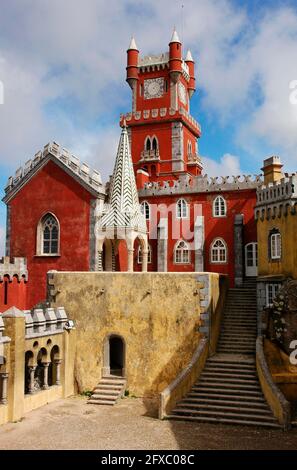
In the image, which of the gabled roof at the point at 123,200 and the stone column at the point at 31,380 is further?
the gabled roof at the point at 123,200

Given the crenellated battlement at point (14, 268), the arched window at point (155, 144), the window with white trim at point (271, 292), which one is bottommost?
the window with white trim at point (271, 292)

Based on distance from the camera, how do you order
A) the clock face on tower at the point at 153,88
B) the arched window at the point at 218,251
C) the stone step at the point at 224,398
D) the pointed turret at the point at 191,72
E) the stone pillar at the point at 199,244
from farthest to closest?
the pointed turret at the point at 191,72 < the clock face on tower at the point at 153,88 < the stone pillar at the point at 199,244 < the arched window at the point at 218,251 < the stone step at the point at 224,398

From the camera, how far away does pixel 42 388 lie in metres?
20.1

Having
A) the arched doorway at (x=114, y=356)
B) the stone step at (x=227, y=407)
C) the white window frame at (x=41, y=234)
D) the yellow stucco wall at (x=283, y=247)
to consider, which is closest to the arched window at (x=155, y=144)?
the white window frame at (x=41, y=234)

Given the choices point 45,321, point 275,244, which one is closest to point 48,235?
point 45,321

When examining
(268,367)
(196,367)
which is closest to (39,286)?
(196,367)

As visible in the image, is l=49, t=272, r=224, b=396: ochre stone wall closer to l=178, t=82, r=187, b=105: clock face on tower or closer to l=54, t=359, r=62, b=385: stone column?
l=54, t=359, r=62, b=385: stone column

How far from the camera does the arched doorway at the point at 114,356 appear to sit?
2184 cm

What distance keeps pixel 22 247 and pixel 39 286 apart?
8.70 feet

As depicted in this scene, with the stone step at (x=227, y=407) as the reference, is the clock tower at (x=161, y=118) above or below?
A: above

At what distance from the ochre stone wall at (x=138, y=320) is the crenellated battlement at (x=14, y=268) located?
6148mm

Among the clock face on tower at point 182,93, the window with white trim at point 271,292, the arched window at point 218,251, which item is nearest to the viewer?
the window with white trim at point 271,292

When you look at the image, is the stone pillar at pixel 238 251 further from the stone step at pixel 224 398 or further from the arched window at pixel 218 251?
the stone step at pixel 224 398

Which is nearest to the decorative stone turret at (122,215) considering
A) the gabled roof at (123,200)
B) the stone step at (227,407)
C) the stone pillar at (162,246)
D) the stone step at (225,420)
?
the gabled roof at (123,200)
